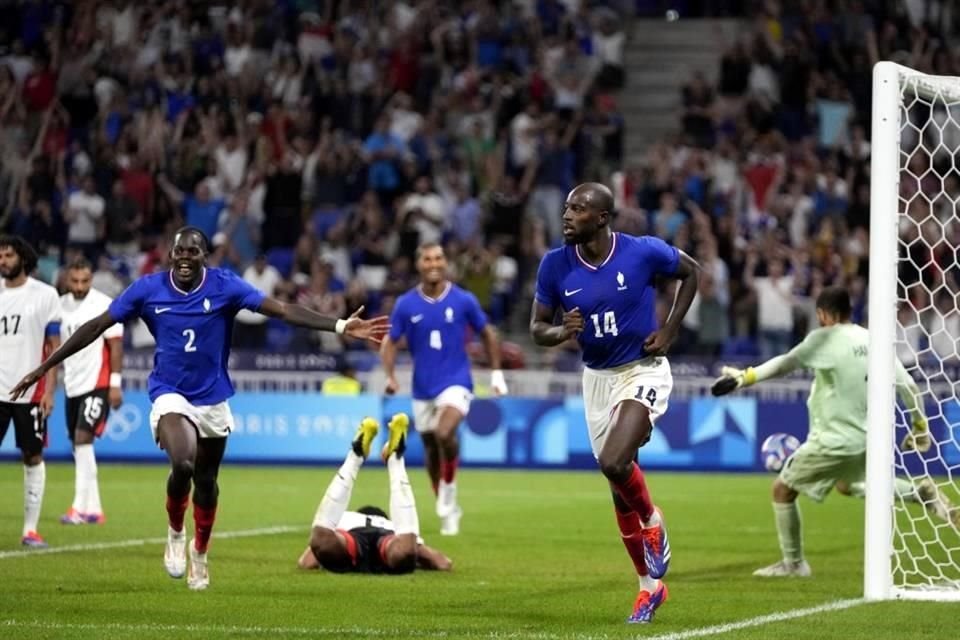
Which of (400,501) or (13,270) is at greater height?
(13,270)

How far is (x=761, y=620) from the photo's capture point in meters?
10.6

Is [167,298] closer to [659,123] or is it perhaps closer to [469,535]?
[469,535]

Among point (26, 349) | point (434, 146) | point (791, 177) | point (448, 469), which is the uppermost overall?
point (434, 146)

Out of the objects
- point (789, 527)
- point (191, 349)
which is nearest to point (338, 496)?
point (191, 349)

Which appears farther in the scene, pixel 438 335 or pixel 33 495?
pixel 438 335

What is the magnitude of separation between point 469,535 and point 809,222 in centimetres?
1278

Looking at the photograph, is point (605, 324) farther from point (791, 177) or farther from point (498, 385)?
point (791, 177)

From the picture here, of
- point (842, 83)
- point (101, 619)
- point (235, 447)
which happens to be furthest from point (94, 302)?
point (842, 83)

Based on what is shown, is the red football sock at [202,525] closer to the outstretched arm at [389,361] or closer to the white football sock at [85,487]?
the outstretched arm at [389,361]

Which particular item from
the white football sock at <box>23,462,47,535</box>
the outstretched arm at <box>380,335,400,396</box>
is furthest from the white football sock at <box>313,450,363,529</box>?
the outstretched arm at <box>380,335,400,396</box>

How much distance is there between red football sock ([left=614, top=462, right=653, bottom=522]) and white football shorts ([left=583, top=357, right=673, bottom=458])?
0.28 metres

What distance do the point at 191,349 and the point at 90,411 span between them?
5852 mm

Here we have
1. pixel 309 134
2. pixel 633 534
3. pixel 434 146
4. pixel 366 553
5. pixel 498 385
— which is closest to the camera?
pixel 633 534

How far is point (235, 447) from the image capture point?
26.4m
